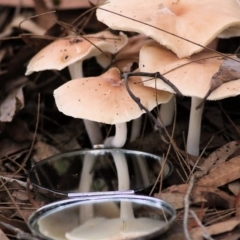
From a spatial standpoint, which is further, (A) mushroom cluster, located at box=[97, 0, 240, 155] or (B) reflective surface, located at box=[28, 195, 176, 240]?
(A) mushroom cluster, located at box=[97, 0, 240, 155]

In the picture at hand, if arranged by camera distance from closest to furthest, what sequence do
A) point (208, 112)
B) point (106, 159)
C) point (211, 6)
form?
1. point (211, 6)
2. point (106, 159)
3. point (208, 112)

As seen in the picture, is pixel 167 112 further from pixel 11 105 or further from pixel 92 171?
pixel 11 105

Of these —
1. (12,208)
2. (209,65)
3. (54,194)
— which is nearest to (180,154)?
(209,65)

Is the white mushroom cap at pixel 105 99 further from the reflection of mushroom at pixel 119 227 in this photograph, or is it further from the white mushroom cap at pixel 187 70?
the reflection of mushroom at pixel 119 227

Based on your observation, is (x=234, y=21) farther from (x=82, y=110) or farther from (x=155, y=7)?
(x=82, y=110)

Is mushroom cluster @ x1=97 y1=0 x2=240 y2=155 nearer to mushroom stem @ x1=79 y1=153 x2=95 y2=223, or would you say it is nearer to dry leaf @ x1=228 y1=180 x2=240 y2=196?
dry leaf @ x1=228 y1=180 x2=240 y2=196

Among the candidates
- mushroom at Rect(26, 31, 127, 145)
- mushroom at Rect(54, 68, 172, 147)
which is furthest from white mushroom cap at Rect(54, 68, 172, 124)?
mushroom at Rect(26, 31, 127, 145)

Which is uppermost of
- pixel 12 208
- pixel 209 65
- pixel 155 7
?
pixel 155 7
